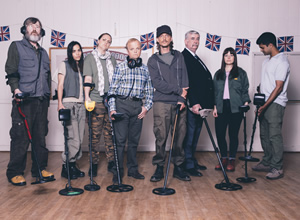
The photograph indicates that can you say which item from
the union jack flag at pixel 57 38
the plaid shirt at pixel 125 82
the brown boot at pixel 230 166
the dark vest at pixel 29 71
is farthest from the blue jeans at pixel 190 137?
the union jack flag at pixel 57 38

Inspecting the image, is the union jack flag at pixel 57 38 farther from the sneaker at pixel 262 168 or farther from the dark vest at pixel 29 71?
the sneaker at pixel 262 168

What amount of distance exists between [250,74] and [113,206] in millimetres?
3547

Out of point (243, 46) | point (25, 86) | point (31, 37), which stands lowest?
point (25, 86)

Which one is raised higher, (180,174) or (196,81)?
(196,81)

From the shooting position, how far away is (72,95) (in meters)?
3.33

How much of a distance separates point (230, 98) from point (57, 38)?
299 cm

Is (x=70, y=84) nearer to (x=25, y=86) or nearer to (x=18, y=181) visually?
(x=25, y=86)

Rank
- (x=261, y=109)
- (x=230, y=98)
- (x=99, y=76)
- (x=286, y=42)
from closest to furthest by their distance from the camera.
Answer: (x=99, y=76), (x=261, y=109), (x=230, y=98), (x=286, y=42)

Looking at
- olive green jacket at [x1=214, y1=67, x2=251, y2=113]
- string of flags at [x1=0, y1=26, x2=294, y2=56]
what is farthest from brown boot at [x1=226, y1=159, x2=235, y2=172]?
string of flags at [x1=0, y1=26, x2=294, y2=56]

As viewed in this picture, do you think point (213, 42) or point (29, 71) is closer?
point (29, 71)

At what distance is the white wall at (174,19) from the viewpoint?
5109 millimetres

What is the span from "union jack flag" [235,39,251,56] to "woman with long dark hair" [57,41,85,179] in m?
2.81

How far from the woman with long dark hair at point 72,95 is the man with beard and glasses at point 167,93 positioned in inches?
30.9

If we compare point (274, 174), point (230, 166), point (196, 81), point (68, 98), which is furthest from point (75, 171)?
point (274, 174)
